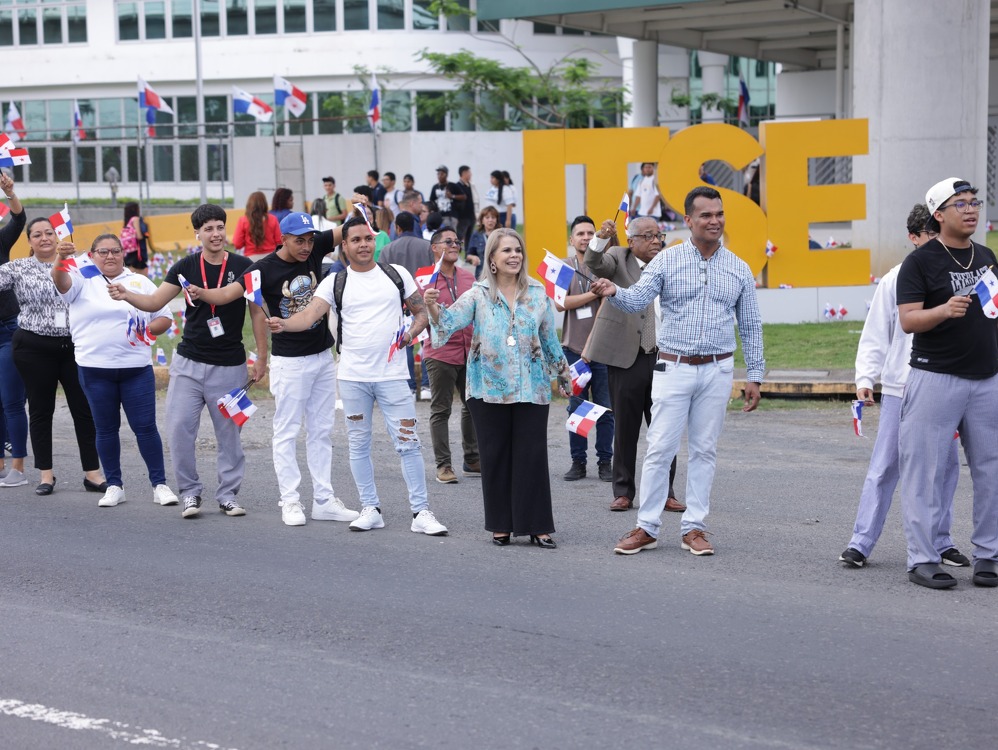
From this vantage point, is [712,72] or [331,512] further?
[712,72]

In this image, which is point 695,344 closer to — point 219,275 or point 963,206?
point 963,206

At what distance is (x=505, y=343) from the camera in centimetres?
783

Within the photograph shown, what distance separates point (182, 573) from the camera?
24.6 ft

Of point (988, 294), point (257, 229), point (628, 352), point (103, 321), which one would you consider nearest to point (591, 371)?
point (628, 352)

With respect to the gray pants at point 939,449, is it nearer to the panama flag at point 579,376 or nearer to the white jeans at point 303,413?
the panama flag at point 579,376

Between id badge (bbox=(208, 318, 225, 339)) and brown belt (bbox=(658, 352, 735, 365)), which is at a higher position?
id badge (bbox=(208, 318, 225, 339))

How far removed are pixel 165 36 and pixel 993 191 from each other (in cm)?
3198

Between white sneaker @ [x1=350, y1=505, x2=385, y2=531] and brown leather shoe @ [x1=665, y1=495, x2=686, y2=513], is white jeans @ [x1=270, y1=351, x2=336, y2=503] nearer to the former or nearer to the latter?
white sneaker @ [x1=350, y1=505, x2=385, y2=531]

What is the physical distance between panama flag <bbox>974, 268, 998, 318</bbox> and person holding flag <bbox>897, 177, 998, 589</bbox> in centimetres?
4

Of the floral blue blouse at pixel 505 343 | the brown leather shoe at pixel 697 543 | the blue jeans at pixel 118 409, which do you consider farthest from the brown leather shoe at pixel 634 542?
the blue jeans at pixel 118 409

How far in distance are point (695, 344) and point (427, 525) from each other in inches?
82.5

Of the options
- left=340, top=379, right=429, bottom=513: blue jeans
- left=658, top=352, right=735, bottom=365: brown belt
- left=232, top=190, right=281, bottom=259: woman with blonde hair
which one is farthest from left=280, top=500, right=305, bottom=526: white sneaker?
left=232, top=190, right=281, bottom=259: woman with blonde hair

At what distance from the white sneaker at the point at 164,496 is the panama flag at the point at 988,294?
18.4 feet

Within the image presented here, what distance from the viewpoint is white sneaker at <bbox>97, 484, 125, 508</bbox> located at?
9397 millimetres
